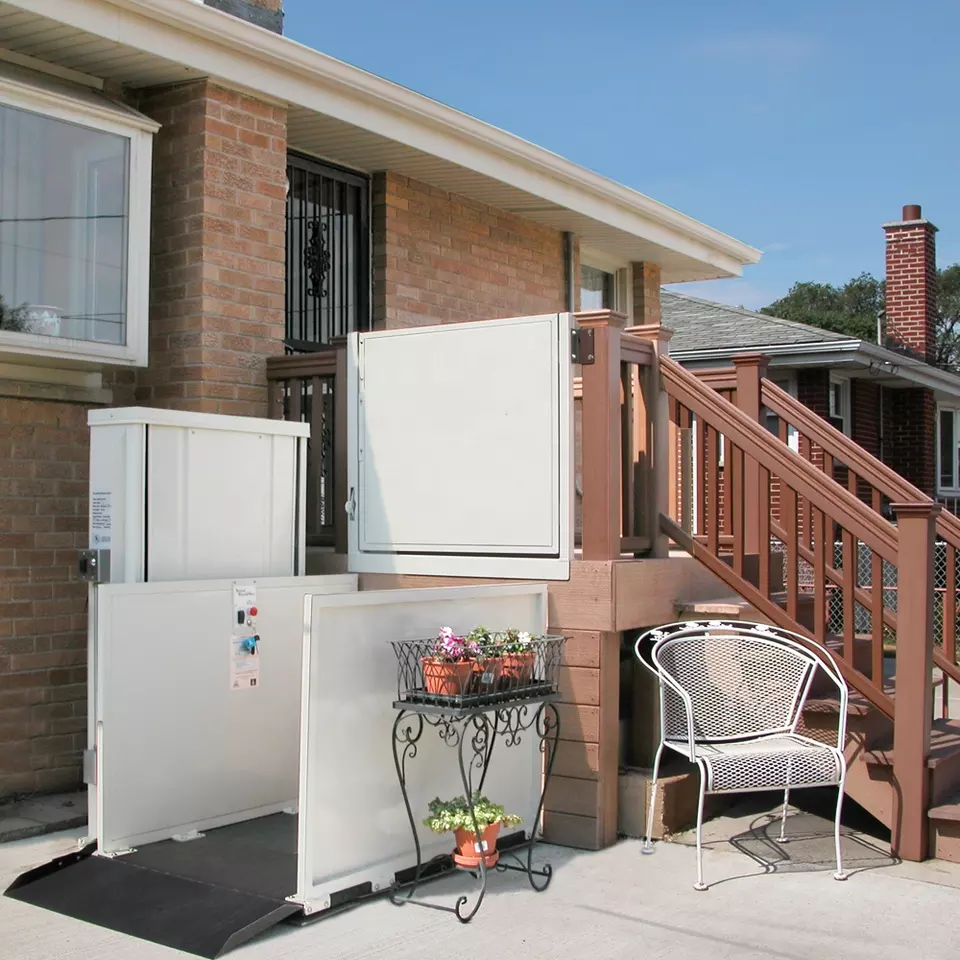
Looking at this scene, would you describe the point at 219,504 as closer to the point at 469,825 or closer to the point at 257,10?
the point at 469,825

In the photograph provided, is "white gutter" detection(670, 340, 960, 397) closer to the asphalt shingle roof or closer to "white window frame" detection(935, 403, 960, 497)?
the asphalt shingle roof

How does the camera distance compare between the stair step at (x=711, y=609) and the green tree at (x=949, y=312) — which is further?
the green tree at (x=949, y=312)

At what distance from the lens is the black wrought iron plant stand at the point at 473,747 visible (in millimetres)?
4426

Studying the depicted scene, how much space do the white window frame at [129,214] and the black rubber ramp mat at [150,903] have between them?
2.22m

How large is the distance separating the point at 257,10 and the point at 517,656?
14.5 ft

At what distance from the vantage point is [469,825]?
4559 millimetres

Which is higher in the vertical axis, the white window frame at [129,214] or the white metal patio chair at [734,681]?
the white window frame at [129,214]

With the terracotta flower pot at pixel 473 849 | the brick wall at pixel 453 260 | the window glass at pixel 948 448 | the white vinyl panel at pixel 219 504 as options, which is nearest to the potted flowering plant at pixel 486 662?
the terracotta flower pot at pixel 473 849

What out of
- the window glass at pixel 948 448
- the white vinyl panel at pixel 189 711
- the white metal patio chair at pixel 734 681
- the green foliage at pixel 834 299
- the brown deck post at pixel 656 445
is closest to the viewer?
the white vinyl panel at pixel 189 711

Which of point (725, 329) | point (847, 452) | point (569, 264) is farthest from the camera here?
point (725, 329)

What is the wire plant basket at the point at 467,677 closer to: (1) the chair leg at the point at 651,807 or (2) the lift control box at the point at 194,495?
(1) the chair leg at the point at 651,807

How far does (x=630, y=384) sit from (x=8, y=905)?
133 inches

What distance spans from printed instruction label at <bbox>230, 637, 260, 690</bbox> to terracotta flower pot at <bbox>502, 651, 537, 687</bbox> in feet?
4.21

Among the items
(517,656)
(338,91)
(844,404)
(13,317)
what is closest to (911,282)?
(844,404)
